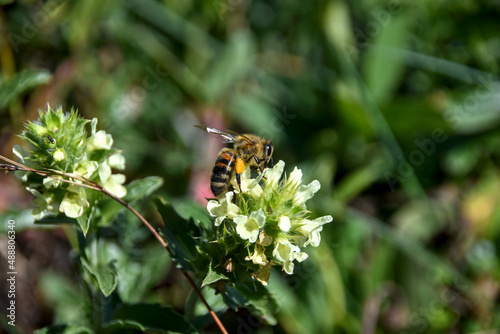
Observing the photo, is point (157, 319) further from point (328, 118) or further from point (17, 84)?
point (328, 118)

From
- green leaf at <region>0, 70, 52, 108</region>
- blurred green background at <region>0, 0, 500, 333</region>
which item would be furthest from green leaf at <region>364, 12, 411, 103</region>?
green leaf at <region>0, 70, 52, 108</region>

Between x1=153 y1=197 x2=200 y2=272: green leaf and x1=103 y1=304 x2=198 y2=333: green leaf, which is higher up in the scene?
x1=153 y1=197 x2=200 y2=272: green leaf

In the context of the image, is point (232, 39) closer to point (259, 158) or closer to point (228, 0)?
point (228, 0)

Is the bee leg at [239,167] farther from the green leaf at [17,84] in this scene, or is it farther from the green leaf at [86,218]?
the green leaf at [17,84]

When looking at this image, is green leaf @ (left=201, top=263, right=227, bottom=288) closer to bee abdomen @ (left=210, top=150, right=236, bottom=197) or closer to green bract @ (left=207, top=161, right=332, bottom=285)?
green bract @ (left=207, top=161, right=332, bottom=285)

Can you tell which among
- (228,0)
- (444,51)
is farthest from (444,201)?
(228,0)

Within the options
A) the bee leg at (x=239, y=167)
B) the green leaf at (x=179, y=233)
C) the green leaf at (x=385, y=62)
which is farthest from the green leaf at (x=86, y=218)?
the green leaf at (x=385, y=62)
